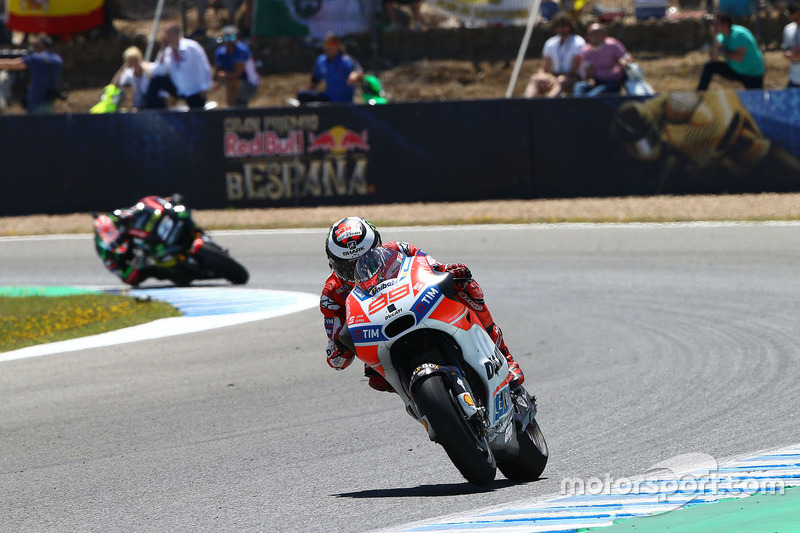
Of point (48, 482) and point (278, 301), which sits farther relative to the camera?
point (278, 301)

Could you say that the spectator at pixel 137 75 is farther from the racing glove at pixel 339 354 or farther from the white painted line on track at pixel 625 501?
the white painted line on track at pixel 625 501

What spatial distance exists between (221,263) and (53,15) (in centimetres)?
1267

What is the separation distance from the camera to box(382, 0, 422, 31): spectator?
2233 centimetres

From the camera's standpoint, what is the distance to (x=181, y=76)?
18188 mm

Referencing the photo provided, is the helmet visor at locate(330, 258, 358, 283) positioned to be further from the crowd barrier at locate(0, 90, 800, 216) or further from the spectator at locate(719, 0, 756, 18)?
the spectator at locate(719, 0, 756, 18)

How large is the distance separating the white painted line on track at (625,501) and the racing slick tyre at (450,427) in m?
0.22

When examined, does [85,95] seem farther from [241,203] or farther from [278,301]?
[278,301]

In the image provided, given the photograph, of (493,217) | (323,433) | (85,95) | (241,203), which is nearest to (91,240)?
(241,203)

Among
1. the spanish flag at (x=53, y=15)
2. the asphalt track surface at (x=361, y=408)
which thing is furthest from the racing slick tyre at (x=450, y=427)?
the spanish flag at (x=53, y=15)

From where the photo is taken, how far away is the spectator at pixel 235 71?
1909 cm

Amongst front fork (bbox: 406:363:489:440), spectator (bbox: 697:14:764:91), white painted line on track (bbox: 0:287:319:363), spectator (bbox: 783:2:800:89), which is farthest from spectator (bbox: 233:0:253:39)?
front fork (bbox: 406:363:489:440)

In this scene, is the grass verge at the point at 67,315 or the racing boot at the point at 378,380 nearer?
the racing boot at the point at 378,380

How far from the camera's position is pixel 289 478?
5676 millimetres

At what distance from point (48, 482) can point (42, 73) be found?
1486 centimetres
